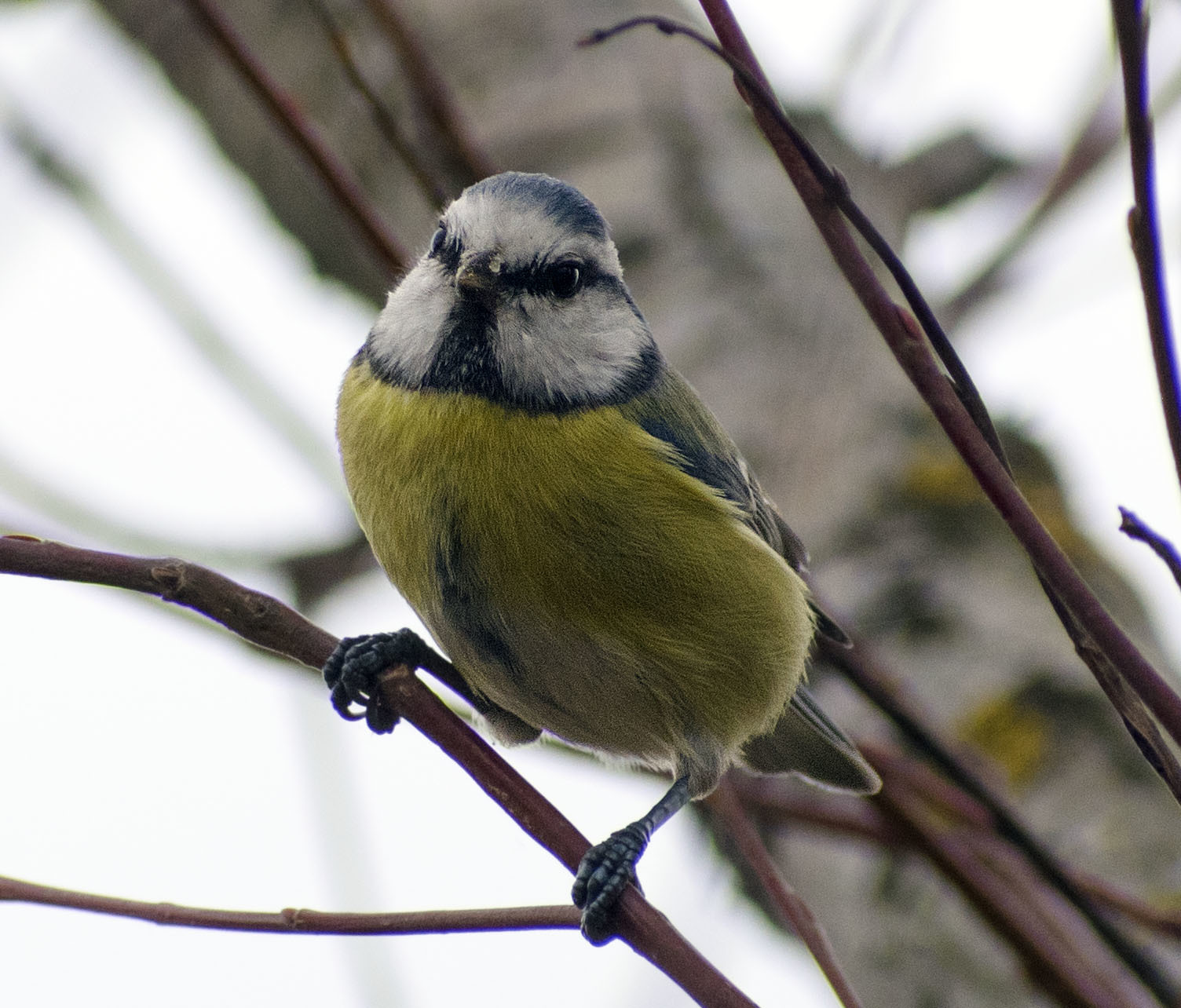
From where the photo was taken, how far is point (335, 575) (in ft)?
6.95

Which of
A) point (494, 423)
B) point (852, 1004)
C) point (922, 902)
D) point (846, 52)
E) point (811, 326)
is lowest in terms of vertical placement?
point (852, 1004)

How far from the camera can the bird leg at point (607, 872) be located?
130 cm

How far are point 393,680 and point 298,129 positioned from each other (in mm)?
727

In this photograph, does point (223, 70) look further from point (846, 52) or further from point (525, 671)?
point (525, 671)

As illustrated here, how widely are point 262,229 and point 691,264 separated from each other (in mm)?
1069

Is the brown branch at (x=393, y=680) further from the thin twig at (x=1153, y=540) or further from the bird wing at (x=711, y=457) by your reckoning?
the bird wing at (x=711, y=457)

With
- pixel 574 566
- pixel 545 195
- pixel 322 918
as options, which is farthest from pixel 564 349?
pixel 322 918

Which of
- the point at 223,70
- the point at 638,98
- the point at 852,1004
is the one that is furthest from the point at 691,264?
the point at 852,1004

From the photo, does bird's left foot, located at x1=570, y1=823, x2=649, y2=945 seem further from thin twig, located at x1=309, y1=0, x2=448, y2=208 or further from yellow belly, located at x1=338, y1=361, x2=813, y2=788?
thin twig, located at x1=309, y1=0, x2=448, y2=208

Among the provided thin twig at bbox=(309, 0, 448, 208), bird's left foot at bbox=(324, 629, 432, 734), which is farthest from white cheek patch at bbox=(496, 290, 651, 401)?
bird's left foot at bbox=(324, 629, 432, 734)

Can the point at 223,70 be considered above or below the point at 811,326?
above

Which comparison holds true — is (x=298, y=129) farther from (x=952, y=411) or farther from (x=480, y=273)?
(x=952, y=411)

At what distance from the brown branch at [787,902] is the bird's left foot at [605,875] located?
112mm

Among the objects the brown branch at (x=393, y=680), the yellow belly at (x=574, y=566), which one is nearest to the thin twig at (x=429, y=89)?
the yellow belly at (x=574, y=566)
